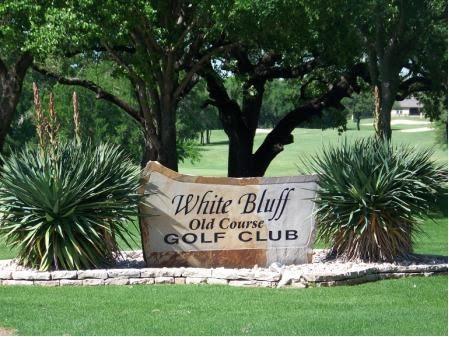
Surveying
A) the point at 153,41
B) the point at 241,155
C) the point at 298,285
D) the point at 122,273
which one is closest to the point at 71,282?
the point at 122,273

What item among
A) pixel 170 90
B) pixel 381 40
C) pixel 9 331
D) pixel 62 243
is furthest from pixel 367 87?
pixel 9 331

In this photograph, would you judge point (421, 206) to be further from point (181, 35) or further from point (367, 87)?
point (367, 87)

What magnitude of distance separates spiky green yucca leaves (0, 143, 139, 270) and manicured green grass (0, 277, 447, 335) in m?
0.83

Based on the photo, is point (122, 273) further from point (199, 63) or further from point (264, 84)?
point (264, 84)

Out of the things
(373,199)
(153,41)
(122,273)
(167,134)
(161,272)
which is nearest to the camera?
(122,273)

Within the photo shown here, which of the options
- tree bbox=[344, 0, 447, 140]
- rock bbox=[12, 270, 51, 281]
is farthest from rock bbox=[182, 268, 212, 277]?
tree bbox=[344, 0, 447, 140]

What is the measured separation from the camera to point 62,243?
1212 cm

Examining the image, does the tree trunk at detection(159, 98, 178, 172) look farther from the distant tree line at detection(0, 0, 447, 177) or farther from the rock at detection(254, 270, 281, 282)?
the rock at detection(254, 270, 281, 282)

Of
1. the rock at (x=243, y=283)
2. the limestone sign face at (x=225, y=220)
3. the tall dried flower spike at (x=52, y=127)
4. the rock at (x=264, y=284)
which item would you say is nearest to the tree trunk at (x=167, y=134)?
the limestone sign face at (x=225, y=220)

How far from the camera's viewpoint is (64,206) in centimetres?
1206

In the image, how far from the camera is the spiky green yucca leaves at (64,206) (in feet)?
39.5

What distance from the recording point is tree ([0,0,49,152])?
21953 millimetres

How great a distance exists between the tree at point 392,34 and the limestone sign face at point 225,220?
400 inches

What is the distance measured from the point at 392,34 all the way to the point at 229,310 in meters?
16.9
